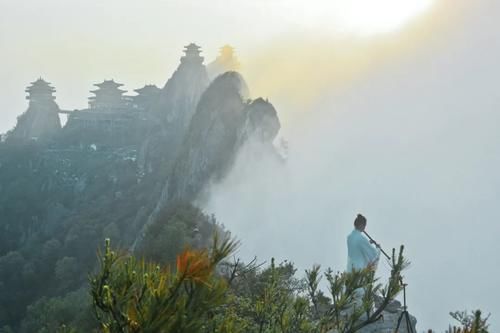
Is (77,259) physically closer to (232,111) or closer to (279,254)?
(232,111)

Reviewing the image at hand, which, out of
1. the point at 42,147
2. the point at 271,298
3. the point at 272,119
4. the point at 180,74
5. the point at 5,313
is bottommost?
the point at 271,298

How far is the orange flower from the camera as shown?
396 centimetres

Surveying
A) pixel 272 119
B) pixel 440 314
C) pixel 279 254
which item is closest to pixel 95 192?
pixel 272 119

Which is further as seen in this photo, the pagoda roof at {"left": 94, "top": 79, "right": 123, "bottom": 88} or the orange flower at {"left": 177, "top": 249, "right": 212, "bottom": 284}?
the pagoda roof at {"left": 94, "top": 79, "right": 123, "bottom": 88}

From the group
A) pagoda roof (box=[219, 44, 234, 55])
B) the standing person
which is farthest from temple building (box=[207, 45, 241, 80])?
the standing person

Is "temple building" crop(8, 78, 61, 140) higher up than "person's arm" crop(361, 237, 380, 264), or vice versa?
"temple building" crop(8, 78, 61, 140)

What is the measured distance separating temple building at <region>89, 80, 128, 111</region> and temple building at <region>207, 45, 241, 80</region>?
11412mm

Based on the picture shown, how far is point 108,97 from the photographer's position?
84.1 m

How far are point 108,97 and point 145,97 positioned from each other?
4.80 meters

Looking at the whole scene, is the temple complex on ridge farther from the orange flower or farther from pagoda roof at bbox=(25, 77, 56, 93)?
the orange flower

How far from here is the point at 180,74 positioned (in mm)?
75188

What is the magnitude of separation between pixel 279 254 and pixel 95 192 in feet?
115

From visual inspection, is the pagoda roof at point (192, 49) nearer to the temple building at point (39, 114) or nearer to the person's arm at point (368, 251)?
the temple building at point (39, 114)

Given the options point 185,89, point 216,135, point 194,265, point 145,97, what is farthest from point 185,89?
point 194,265
